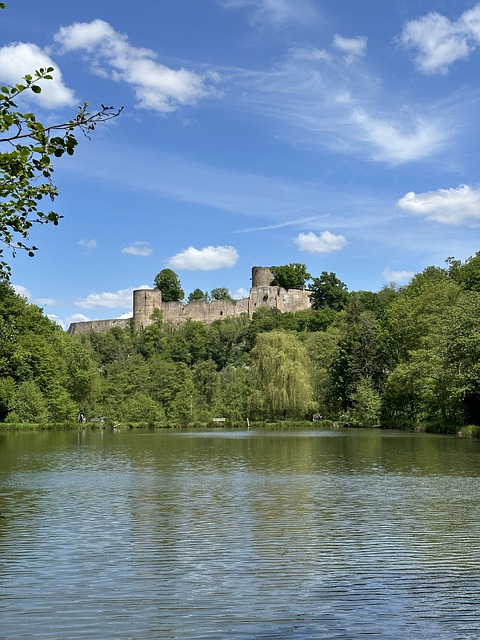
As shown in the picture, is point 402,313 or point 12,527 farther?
point 402,313

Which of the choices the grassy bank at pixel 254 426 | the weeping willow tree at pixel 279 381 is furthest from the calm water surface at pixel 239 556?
the weeping willow tree at pixel 279 381

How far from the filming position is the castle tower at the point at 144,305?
118 metres

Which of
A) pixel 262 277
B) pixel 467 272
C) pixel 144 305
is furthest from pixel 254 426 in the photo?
pixel 262 277

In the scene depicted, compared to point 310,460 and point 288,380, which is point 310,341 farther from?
point 310,460

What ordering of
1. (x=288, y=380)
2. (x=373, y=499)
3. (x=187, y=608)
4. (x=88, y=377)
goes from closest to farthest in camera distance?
(x=187, y=608)
(x=373, y=499)
(x=288, y=380)
(x=88, y=377)

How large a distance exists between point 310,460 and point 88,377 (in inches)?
1493

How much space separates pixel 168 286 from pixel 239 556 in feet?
384

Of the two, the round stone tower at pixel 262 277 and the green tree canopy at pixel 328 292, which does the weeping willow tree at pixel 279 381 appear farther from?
the round stone tower at pixel 262 277

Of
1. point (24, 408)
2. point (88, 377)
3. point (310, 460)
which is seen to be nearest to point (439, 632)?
point (310, 460)

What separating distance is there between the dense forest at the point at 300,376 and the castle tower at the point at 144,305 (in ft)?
106

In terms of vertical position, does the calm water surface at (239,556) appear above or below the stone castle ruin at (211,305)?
below

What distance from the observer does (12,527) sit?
1213cm

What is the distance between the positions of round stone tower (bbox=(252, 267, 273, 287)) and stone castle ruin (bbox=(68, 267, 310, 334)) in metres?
3.09

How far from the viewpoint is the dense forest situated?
4525 cm
